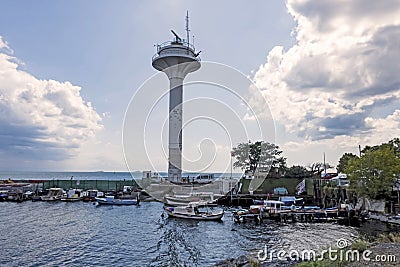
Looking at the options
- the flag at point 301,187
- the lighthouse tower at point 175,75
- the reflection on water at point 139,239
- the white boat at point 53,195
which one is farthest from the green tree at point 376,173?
the white boat at point 53,195

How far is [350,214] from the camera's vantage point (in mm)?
34094

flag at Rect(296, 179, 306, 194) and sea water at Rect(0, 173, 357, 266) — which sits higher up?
flag at Rect(296, 179, 306, 194)

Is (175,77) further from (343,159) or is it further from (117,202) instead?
(343,159)

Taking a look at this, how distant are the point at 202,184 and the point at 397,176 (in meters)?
33.6

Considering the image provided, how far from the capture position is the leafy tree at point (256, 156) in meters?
69.9

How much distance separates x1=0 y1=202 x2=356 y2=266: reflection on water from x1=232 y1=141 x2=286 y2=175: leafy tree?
101ft

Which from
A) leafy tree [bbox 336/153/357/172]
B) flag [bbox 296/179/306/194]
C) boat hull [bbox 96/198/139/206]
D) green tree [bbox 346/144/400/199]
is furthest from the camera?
leafy tree [bbox 336/153/357/172]

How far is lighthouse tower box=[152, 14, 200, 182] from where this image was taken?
5921 centimetres

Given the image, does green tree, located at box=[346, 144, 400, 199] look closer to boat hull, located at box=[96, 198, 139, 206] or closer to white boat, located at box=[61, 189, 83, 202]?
boat hull, located at box=[96, 198, 139, 206]

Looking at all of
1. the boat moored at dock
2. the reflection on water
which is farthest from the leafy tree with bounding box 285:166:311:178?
the boat moored at dock

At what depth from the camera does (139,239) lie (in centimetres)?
2811

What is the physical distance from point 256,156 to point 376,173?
38.4m

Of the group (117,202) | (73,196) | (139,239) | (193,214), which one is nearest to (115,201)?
(117,202)

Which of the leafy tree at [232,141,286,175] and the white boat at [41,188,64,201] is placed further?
the leafy tree at [232,141,286,175]
